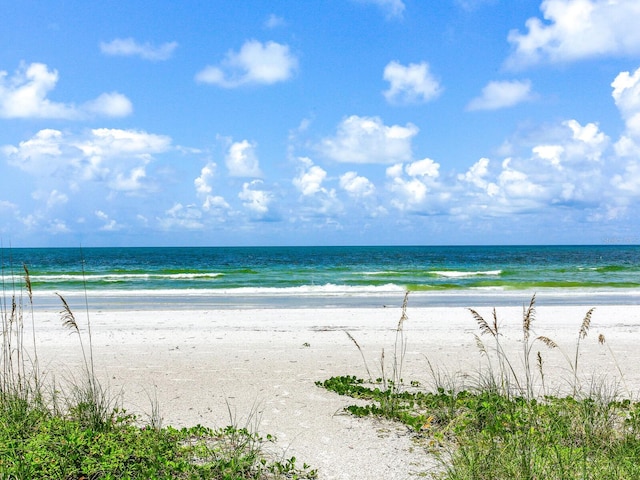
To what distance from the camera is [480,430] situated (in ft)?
17.5

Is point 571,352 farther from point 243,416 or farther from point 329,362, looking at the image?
point 243,416

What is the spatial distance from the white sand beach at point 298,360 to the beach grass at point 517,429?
0.96 feet

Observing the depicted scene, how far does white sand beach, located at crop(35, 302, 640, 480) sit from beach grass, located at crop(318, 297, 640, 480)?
29cm

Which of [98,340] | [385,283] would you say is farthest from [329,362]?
[385,283]

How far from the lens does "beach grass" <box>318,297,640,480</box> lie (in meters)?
4.11

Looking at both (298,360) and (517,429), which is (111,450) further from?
(298,360)

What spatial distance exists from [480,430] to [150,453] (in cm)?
306

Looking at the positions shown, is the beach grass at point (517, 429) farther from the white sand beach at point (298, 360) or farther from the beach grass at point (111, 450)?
the beach grass at point (111, 450)

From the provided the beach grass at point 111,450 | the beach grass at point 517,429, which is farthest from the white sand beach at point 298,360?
the beach grass at point 111,450

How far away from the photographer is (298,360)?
30.8 feet

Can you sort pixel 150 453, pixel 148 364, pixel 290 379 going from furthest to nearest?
1. pixel 148 364
2. pixel 290 379
3. pixel 150 453

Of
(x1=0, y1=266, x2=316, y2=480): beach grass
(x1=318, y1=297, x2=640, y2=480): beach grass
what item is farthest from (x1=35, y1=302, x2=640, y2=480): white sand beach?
(x1=0, y1=266, x2=316, y2=480): beach grass

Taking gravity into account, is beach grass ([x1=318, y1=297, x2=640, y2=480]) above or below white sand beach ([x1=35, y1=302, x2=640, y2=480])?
above

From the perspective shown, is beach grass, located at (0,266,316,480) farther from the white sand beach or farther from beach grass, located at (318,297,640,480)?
beach grass, located at (318,297,640,480)
